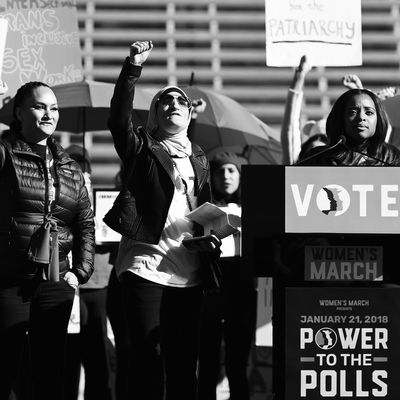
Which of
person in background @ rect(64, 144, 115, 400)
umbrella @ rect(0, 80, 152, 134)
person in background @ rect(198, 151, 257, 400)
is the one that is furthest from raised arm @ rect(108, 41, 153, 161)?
umbrella @ rect(0, 80, 152, 134)

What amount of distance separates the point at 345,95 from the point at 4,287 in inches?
74.8

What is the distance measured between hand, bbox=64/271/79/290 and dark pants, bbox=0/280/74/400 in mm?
32

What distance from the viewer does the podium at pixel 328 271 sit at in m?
4.57

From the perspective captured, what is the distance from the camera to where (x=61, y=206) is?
16.3ft

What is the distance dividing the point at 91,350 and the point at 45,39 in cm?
238

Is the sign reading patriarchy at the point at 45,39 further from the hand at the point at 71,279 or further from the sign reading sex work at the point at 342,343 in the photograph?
the sign reading sex work at the point at 342,343

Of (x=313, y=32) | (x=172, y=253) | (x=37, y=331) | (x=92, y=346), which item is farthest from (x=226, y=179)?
(x=37, y=331)

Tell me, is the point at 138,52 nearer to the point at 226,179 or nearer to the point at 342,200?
the point at 342,200

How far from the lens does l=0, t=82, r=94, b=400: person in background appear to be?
15.7 ft

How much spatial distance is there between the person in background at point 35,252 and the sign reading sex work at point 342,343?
1.07 m

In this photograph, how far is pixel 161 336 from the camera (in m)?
4.97

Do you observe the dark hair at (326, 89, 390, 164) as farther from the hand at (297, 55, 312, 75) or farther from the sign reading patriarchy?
the sign reading patriarchy

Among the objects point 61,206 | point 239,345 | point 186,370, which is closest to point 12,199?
point 61,206

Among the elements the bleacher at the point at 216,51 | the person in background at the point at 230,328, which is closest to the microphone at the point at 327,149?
the person in background at the point at 230,328
